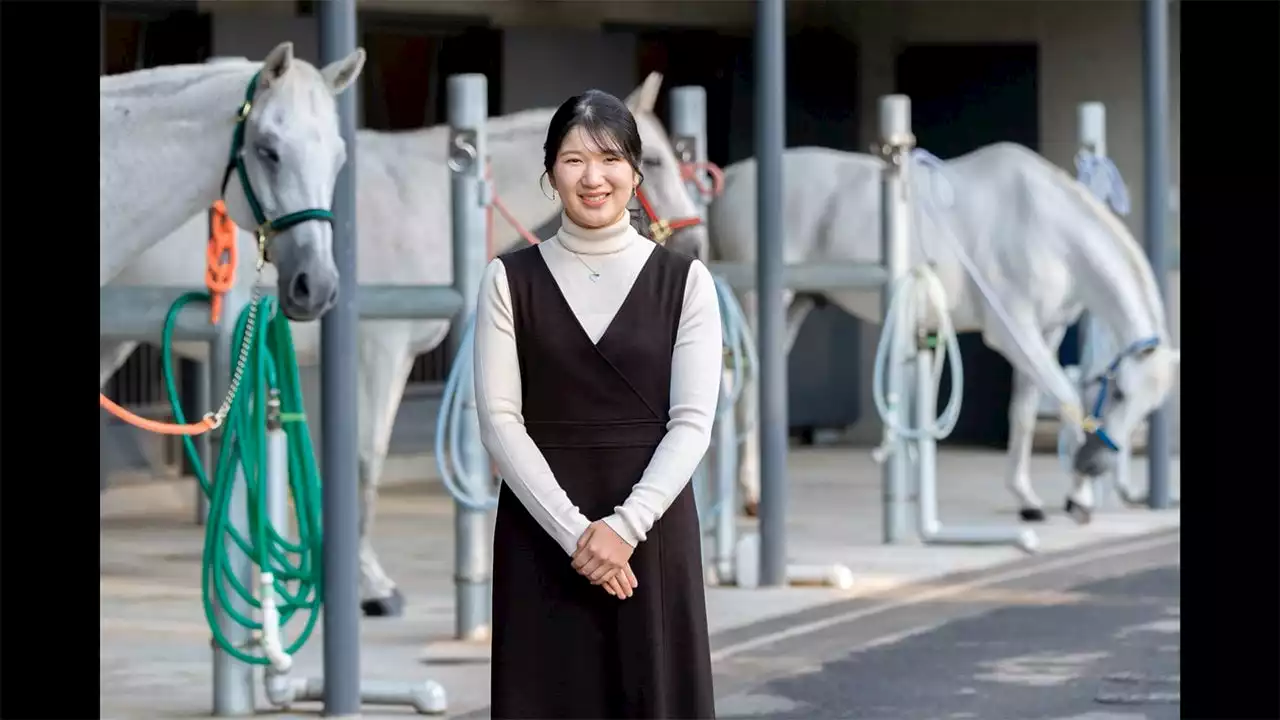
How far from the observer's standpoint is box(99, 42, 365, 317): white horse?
5.56 m

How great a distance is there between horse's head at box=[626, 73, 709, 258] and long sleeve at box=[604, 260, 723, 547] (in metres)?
4.62

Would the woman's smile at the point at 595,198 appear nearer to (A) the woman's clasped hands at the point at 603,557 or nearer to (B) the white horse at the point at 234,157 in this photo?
(A) the woman's clasped hands at the point at 603,557

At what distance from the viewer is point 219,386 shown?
18.4ft

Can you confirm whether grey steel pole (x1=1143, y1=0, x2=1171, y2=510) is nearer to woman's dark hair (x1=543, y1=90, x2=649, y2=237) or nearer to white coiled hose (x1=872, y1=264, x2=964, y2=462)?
white coiled hose (x1=872, y1=264, x2=964, y2=462)

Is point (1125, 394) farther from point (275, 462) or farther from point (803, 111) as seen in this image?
point (803, 111)

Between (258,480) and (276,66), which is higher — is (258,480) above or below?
below

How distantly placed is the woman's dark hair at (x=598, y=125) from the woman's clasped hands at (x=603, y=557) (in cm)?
52

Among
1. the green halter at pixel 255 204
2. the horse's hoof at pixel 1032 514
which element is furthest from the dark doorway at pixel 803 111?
the green halter at pixel 255 204

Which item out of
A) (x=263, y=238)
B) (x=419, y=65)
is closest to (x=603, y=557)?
(x=263, y=238)

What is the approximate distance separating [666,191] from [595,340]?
5129mm

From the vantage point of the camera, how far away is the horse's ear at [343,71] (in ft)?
18.4

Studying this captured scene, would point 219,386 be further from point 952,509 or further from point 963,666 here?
point 952,509

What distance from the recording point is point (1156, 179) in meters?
11.8

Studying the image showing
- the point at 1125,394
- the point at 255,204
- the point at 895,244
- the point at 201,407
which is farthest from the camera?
the point at 201,407
